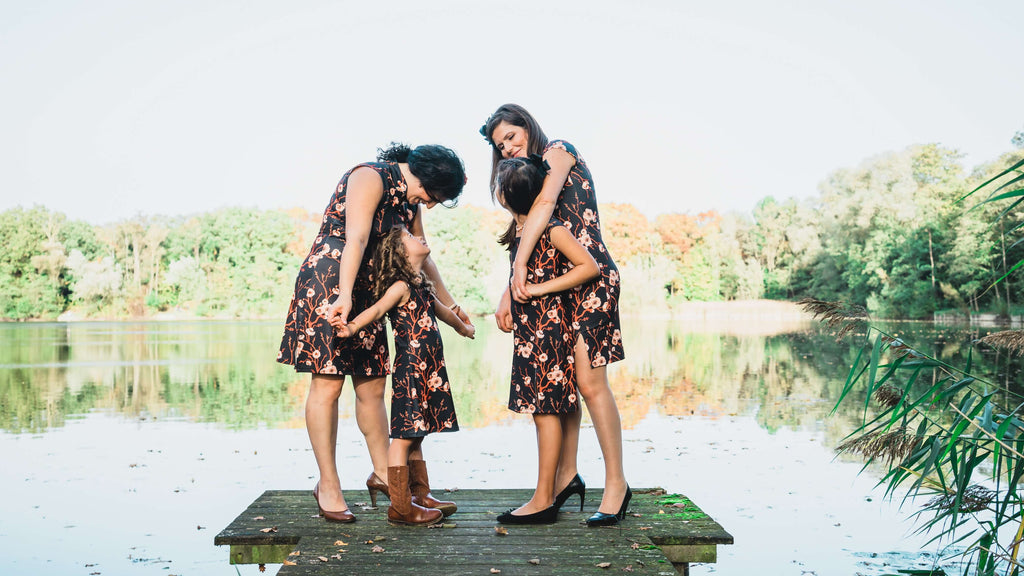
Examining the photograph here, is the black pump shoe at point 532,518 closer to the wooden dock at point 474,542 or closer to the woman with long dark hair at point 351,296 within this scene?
the wooden dock at point 474,542

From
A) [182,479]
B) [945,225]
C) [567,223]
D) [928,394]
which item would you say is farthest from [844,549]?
[945,225]

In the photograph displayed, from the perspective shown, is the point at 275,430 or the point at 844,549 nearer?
the point at 844,549

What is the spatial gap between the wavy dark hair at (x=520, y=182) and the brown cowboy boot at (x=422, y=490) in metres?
1.11

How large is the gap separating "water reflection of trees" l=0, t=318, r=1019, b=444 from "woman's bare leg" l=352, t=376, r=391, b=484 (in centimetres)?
525

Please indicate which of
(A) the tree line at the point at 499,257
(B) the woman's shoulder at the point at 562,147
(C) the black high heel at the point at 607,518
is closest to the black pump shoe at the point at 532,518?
(C) the black high heel at the point at 607,518

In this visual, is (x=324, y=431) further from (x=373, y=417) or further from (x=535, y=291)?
(x=535, y=291)

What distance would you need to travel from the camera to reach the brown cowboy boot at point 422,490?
345cm

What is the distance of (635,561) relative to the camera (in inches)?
110

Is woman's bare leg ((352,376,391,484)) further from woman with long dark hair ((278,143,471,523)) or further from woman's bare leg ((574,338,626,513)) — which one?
woman's bare leg ((574,338,626,513))

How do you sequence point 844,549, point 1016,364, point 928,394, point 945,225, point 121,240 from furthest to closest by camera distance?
point 121,240 < point 945,225 < point 1016,364 < point 844,549 < point 928,394

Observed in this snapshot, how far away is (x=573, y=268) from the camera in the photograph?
3.34 m

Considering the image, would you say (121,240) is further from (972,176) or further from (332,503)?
(332,503)

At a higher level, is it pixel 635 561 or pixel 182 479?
pixel 635 561

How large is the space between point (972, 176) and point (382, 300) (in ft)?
120
